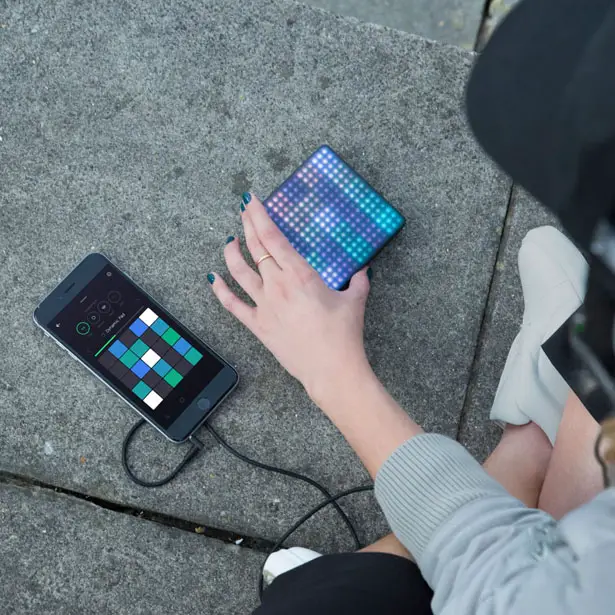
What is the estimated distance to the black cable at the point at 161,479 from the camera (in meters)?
0.98

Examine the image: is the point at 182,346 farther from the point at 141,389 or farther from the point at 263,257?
the point at 263,257

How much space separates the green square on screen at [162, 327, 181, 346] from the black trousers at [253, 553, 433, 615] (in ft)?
1.29

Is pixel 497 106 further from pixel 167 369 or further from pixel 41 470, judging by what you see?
pixel 41 470

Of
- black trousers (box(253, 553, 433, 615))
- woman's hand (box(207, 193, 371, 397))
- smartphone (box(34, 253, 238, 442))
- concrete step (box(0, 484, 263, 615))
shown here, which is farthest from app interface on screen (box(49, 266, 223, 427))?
black trousers (box(253, 553, 433, 615))

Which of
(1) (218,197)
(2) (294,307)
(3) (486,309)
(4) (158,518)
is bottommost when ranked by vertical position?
(3) (486,309)

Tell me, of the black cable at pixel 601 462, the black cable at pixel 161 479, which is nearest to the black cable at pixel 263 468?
the black cable at pixel 161 479

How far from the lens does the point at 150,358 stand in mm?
971

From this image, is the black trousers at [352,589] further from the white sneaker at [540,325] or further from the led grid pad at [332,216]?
the led grid pad at [332,216]

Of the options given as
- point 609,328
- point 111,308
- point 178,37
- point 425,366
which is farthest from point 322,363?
point 178,37

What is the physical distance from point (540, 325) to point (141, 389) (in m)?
0.62

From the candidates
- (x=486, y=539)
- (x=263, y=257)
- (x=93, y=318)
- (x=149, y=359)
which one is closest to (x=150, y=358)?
(x=149, y=359)

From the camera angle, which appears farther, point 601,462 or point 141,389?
point 141,389

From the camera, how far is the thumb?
0.95m

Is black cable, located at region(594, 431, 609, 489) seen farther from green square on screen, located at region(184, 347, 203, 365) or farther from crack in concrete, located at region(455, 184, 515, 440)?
green square on screen, located at region(184, 347, 203, 365)
